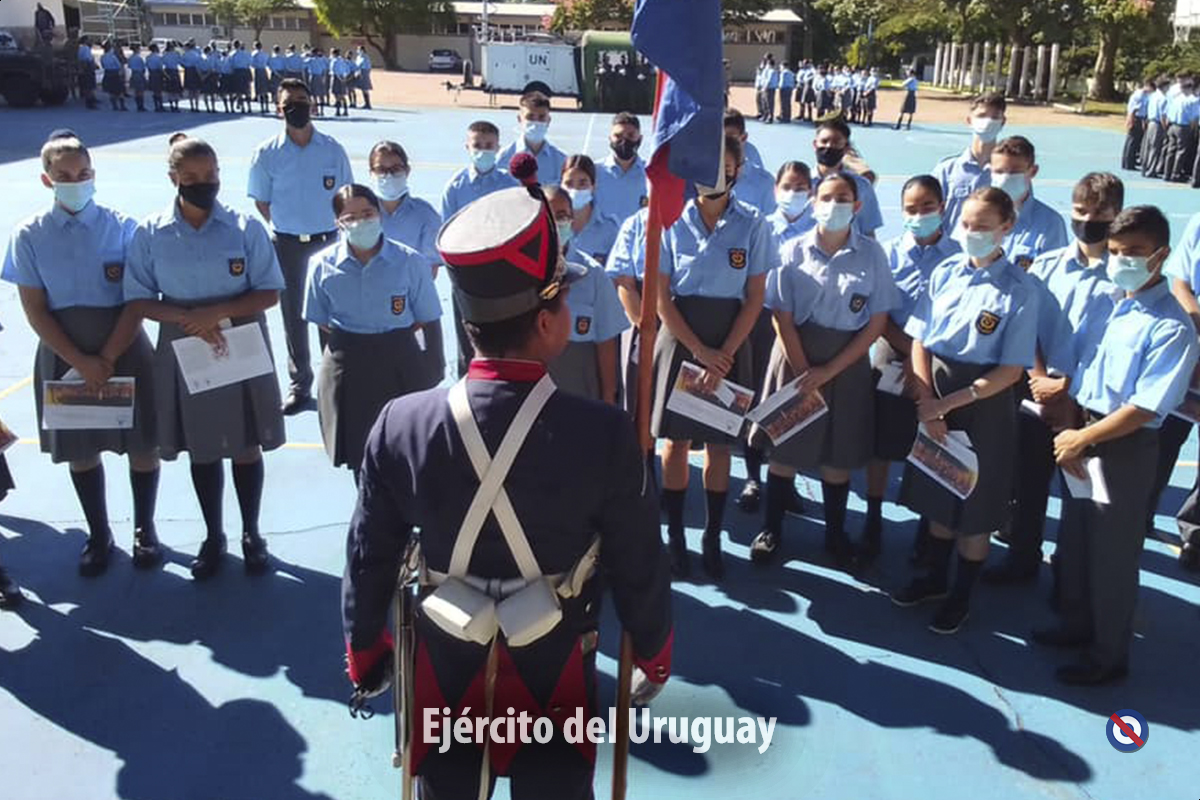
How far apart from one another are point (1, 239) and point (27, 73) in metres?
18.9

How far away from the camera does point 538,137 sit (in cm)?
700

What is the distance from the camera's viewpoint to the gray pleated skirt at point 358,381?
424 centimetres

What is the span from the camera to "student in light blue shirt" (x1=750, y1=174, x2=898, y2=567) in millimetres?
4348

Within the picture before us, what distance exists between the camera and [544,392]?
2.15 m

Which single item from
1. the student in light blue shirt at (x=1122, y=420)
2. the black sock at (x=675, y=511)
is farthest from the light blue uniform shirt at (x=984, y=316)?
the black sock at (x=675, y=511)

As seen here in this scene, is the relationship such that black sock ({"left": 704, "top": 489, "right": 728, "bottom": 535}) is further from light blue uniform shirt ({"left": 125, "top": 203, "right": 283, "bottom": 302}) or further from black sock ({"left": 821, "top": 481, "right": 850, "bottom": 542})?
light blue uniform shirt ({"left": 125, "top": 203, "right": 283, "bottom": 302})

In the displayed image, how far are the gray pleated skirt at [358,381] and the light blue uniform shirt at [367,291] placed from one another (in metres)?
0.06

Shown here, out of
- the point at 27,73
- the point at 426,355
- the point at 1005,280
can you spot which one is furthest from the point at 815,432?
the point at 27,73

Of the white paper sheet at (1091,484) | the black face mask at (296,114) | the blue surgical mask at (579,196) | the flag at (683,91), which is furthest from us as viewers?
the black face mask at (296,114)

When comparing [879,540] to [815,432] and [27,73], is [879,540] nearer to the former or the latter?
[815,432]

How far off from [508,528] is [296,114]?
17.1 ft

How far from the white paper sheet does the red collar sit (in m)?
2.59

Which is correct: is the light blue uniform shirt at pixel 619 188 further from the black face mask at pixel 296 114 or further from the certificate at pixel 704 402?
the certificate at pixel 704 402

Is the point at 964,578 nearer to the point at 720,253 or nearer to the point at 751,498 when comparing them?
the point at 751,498
